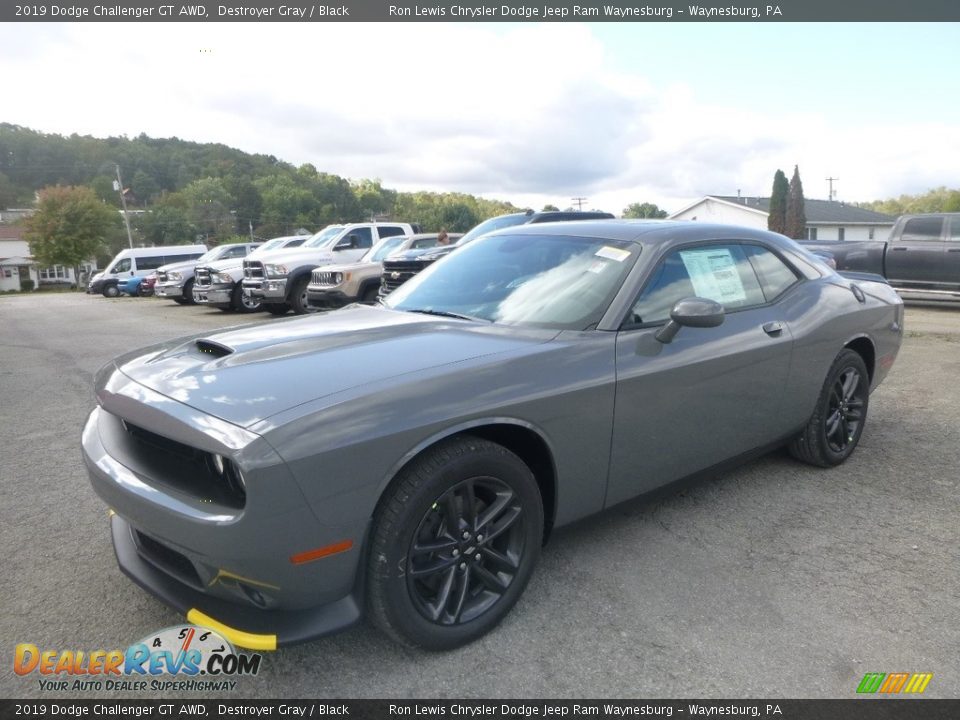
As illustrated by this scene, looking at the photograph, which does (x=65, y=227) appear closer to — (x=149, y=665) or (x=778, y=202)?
(x=778, y=202)

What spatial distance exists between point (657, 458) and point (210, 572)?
189cm

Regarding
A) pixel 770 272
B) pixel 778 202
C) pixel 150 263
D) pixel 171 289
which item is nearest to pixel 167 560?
pixel 770 272

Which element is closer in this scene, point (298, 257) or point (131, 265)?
point (298, 257)

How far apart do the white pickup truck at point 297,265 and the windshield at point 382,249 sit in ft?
4.20

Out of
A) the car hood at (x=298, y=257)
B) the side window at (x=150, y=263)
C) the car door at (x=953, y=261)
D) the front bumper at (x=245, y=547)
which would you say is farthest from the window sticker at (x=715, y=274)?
the side window at (x=150, y=263)

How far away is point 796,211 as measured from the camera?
153ft

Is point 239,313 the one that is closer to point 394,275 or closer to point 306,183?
point 394,275

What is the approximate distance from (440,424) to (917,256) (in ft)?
46.5

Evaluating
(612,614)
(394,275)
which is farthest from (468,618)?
(394,275)

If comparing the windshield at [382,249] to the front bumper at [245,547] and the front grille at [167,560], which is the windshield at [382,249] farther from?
the front bumper at [245,547]

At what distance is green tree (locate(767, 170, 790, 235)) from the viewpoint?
4772cm

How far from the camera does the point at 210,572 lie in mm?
2178

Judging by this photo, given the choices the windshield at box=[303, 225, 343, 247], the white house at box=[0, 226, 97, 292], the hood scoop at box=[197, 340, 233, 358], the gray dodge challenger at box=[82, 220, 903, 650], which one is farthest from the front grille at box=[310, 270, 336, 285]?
the white house at box=[0, 226, 97, 292]

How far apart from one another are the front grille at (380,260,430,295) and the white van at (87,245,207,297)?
22110mm
